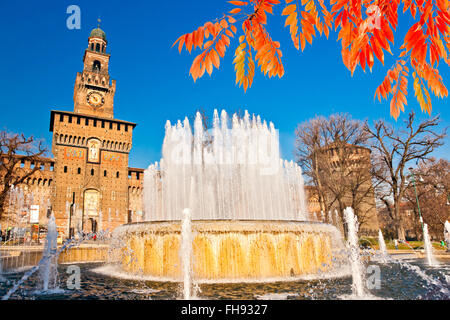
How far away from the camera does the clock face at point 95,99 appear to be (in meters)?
42.2

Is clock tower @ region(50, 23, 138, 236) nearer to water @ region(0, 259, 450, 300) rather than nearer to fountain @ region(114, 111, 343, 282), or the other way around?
fountain @ region(114, 111, 343, 282)

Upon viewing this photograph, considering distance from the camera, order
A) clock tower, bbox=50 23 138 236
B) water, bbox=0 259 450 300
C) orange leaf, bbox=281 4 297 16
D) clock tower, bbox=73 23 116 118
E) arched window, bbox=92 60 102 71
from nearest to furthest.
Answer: orange leaf, bbox=281 4 297 16, water, bbox=0 259 450 300, clock tower, bbox=50 23 138 236, clock tower, bbox=73 23 116 118, arched window, bbox=92 60 102 71

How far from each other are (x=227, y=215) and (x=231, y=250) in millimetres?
7311

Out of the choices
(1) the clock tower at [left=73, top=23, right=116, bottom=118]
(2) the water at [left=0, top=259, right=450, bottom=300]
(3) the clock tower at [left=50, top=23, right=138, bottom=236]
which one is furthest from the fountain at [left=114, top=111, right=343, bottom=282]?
(1) the clock tower at [left=73, top=23, right=116, bottom=118]

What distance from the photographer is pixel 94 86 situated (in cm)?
4256

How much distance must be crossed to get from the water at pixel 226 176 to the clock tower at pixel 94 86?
104 feet

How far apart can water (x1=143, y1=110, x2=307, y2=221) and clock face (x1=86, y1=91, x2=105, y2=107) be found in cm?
3199

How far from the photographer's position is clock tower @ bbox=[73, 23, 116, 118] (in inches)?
1642

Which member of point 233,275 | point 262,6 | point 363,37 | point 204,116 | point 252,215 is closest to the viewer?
point 363,37

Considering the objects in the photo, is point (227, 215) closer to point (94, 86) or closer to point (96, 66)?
point (94, 86)
